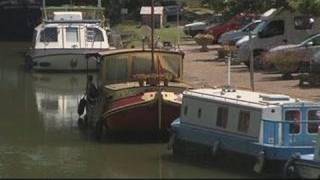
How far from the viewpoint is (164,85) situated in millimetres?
21875

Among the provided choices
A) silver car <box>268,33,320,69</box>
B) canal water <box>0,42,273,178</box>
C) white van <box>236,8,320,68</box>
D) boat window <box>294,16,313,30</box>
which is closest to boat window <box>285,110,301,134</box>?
canal water <box>0,42,273,178</box>

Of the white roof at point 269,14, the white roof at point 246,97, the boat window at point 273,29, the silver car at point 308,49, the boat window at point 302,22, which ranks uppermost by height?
the white roof at point 269,14

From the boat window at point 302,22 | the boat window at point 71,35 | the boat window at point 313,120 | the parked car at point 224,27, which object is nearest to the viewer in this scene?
the boat window at point 313,120

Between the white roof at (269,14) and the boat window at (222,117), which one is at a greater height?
the white roof at (269,14)

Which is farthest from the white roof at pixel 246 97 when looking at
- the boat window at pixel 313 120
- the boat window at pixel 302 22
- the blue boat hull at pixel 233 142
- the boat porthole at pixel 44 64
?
the boat porthole at pixel 44 64

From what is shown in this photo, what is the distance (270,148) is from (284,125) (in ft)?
1.83

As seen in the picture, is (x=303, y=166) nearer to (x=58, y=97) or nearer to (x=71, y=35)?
(x=58, y=97)

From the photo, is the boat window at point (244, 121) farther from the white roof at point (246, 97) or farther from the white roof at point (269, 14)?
the white roof at point (269, 14)

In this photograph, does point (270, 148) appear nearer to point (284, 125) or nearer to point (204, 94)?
point (284, 125)

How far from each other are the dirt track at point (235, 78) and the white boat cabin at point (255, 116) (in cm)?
639

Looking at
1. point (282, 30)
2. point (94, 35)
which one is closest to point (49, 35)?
point (94, 35)

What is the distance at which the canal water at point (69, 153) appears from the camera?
56.3 feet

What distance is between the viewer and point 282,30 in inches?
1519

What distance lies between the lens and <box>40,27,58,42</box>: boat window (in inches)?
1796
